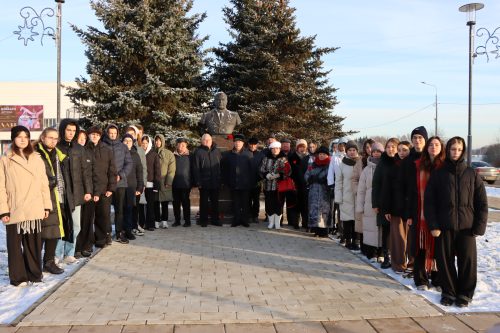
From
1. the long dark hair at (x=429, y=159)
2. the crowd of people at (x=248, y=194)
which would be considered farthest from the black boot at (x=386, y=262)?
the long dark hair at (x=429, y=159)

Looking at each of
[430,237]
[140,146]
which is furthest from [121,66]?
[430,237]

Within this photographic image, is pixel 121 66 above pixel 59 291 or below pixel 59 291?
above

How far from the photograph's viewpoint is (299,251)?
26.3ft

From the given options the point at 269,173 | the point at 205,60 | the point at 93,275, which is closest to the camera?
the point at 93,275

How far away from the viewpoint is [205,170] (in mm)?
10773

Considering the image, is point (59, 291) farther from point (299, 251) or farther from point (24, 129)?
point (299, 251)

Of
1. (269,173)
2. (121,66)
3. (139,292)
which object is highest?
(121,66)

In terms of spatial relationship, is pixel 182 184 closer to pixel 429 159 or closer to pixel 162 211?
pixel 162 211

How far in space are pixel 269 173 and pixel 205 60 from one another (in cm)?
1133

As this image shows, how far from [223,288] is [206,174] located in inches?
209

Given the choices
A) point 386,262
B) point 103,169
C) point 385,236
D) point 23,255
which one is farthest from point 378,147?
point 23,255

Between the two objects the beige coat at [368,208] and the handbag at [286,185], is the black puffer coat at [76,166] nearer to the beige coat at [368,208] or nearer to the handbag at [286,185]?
the beige coat at [368,208]

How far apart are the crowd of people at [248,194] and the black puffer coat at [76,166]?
0.6 inches

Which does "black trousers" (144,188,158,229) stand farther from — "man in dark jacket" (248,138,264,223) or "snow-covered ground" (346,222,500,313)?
"snow-covered ground" (346,222,500,313)
